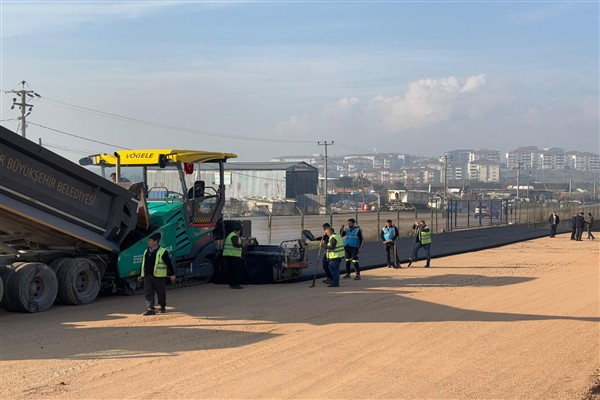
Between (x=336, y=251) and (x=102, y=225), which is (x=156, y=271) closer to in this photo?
(x=102, y=225)

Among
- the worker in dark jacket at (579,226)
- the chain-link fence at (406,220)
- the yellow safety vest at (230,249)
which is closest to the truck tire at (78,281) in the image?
the yellow safety vest at (230,249)

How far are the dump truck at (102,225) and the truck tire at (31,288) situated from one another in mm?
17

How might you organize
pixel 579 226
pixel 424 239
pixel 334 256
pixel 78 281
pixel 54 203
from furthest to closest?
pixel 579 226, pixel 424 239, pixel 334 256, pixel 78 281, pixel 54 203

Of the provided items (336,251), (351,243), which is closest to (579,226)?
(351,243)

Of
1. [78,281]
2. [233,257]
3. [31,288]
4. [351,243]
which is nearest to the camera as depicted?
[31,288]

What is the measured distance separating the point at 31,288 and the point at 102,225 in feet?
5.83

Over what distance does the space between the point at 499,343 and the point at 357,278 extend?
345 inches

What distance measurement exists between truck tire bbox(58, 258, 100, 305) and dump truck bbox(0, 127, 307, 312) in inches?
0.7

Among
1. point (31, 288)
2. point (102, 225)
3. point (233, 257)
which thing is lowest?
point (31, 288)

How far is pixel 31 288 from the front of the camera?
14219 mm

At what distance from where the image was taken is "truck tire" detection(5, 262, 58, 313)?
13.8 metres

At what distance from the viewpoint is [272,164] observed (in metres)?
85.7

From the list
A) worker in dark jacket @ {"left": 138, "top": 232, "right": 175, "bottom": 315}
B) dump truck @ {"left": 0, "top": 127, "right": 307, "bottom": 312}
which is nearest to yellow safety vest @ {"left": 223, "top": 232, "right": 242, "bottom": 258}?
dump truck @ {"left": 0, "top": 127, "right": 307, "bottom": 312}

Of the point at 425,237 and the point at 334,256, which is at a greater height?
the point at 425,237
